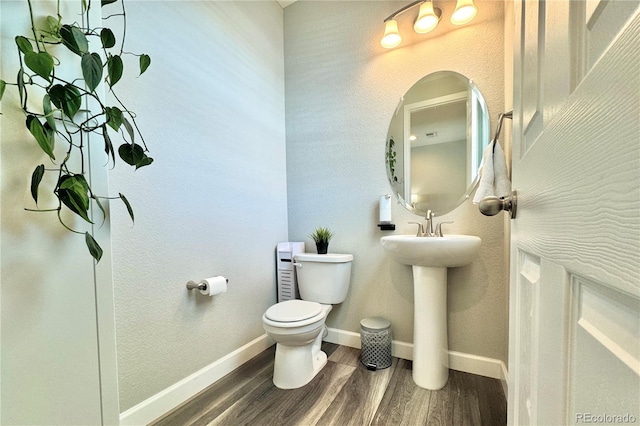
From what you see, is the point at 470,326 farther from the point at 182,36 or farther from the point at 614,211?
the point at 182,36

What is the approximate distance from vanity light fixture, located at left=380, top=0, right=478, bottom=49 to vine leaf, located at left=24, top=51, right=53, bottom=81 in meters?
1.71

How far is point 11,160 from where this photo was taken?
25.2 inches

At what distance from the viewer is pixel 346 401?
1315 mm

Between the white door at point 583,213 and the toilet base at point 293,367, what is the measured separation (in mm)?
1161

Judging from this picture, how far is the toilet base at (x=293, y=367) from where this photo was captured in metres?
1.44

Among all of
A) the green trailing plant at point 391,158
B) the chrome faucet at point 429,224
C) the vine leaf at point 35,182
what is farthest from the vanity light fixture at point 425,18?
the vine leaf at point 35,182

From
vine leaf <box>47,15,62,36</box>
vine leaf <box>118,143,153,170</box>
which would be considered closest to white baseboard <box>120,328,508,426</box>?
vine leaf <box>118,143,153,170</box>

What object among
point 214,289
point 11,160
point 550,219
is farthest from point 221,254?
point 550,219

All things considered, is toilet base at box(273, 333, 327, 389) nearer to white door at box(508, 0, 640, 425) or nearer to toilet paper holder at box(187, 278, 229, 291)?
toilet paper holder at box(187, 278, 229, 291)

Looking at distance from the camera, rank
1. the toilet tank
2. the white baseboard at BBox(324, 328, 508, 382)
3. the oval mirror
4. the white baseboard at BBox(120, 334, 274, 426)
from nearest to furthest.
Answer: the white baseboard at BBox(120, 334, 274, 426), the white baseboard at BBox(324, 328, 508, 382), the oval mirror, the toilet tank

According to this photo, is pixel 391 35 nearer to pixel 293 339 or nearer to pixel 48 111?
pixel 48 111

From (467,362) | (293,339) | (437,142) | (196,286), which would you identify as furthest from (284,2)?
(467,362)

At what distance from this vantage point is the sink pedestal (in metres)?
1.43

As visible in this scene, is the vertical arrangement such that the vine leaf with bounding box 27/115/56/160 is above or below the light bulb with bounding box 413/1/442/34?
below
